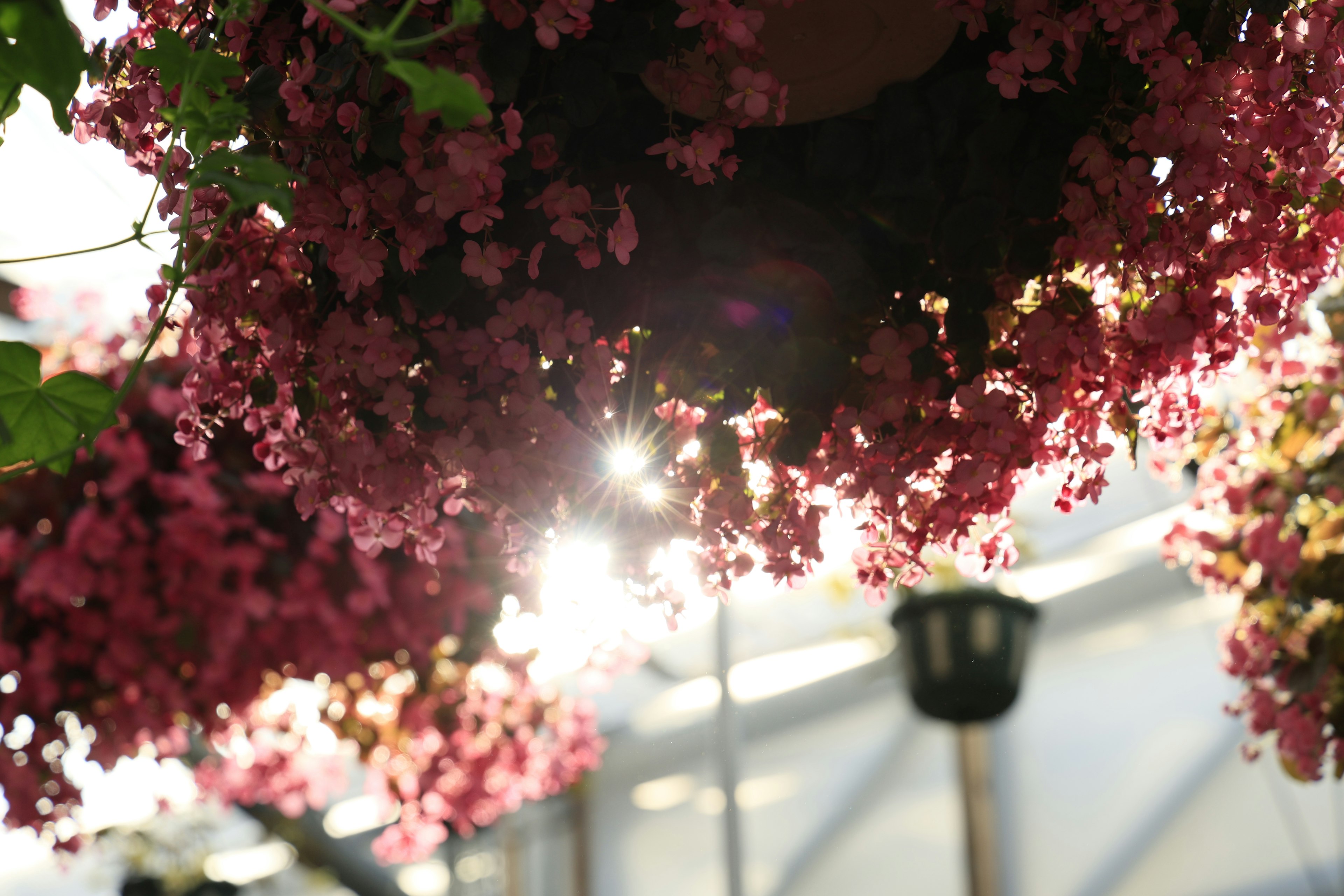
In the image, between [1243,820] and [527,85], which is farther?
[1243,820]

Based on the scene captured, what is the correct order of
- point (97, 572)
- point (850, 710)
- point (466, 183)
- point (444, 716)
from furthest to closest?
point (850, 710) → point (444, 716) → point (97, 572) → point (466, 183)

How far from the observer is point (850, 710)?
3.09m

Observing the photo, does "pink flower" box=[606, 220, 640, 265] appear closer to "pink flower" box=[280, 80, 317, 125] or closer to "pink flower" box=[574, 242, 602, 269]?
"pink flower" box=[574, 242, 602, 269]

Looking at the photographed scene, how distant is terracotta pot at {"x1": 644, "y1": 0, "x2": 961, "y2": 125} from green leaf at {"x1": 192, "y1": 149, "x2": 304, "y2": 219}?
0.26m

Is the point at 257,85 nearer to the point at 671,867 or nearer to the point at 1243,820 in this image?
the point at 1243,820

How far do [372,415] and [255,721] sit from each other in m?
1.63

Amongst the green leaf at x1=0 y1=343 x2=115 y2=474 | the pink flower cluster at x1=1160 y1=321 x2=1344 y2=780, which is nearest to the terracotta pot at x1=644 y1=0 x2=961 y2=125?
the green leaf at x1=0 y1=343 x2=115 y2=474

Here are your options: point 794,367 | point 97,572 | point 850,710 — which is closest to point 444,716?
point 97,572

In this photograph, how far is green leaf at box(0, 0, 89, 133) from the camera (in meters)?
0.37

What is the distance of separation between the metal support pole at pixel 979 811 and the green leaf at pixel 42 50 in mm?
2603

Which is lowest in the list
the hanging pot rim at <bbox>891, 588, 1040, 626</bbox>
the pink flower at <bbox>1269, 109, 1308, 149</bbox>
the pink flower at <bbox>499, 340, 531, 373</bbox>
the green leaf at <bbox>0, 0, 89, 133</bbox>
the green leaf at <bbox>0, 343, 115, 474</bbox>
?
the green leaf at <bbox>0, 343, 115, 474</bbox>

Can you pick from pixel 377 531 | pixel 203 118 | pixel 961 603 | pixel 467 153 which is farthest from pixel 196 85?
pixel 961 603

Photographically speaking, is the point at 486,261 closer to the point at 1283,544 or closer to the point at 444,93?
the point at 444,93

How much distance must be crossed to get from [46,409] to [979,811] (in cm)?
261
